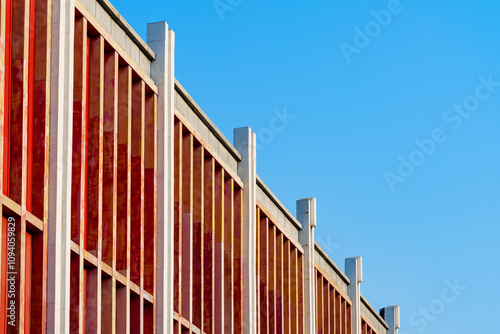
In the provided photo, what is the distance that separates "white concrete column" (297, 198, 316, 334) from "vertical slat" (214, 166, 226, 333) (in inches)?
416

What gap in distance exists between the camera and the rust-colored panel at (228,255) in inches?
1658

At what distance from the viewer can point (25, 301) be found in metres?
26.4

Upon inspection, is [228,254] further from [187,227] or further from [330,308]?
[330,308]


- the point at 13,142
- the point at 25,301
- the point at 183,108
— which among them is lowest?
the point at 25,301

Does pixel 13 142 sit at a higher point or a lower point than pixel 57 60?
lower

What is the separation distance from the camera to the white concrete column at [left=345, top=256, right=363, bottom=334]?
59781mm

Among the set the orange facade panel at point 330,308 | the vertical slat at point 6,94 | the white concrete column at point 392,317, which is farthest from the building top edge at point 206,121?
the white concrete column at point 392,317

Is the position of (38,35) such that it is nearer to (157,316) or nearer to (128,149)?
(128,149)

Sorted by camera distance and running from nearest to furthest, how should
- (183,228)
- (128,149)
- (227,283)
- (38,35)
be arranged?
(38,35) < (128,149) < (183,228) < (227,283)

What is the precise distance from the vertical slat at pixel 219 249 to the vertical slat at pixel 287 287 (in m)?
8.20

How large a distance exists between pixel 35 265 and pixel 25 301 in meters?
0.97

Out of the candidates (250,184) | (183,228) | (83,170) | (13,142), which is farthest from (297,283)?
(13,142)

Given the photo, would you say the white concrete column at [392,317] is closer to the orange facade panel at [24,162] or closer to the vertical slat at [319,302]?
the vertical slat at [319,302]

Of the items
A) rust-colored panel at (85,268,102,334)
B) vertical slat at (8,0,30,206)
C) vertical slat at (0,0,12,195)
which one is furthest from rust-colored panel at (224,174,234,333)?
vertical slat at (0,0,12,195)
